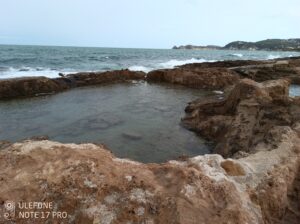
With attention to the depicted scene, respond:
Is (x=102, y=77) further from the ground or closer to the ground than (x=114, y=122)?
further from the ground

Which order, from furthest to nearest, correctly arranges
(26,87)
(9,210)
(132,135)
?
(26,87) → (132,135) → (9,210)

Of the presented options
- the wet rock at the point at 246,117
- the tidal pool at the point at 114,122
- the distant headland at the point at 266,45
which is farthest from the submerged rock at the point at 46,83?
the distant headland at the point at 266,45

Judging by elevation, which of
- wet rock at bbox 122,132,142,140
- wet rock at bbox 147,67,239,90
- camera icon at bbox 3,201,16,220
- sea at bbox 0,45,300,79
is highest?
camera icon at bbox 3,201,16,220

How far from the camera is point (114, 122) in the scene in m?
10.5

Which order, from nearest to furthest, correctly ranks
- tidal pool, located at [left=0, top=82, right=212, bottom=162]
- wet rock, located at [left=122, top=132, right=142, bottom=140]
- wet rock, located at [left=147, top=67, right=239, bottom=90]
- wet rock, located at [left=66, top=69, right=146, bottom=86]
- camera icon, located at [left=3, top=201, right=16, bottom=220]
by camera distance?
camera icon, located at [left=3, top=201, right=16, bottom=220] → tidal pool, located at [left=0, top=82, right=212, bottom=162] → wet rock, located at [left=122, top=132, right=142, bottom=140] → wet rock, located at [left=147, top=67, right=239, bottom=90] → wet rock, located at [left=66, top=69, right=146, bottom=86]

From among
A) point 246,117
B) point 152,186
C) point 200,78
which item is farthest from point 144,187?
point 200,78

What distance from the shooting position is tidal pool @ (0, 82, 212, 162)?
8.19 meters

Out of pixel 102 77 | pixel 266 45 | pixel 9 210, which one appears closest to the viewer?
pixel 9 210

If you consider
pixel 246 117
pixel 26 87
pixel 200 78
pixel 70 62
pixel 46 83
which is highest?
pixel 246 117

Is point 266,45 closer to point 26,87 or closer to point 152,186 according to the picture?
point 26,87

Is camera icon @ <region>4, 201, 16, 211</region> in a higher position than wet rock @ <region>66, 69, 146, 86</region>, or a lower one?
higher

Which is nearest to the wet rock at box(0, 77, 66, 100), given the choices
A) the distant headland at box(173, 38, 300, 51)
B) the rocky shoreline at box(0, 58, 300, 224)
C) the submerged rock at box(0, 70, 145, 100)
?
the submerged rock at box(0, 70, 145, 100)

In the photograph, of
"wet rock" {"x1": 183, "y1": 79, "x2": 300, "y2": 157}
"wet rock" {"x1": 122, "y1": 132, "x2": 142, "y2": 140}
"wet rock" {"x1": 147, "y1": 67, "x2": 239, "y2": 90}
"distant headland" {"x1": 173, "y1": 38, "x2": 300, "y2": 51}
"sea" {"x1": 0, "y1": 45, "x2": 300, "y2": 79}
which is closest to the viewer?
"wet rock" {"x1": 183, "y1": 79, "x2": 300, "y2": 157}

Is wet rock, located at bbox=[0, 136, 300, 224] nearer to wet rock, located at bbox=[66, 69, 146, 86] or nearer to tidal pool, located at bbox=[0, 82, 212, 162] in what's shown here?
tidal pool, located at bbox=[0, 82, 212, 162]
